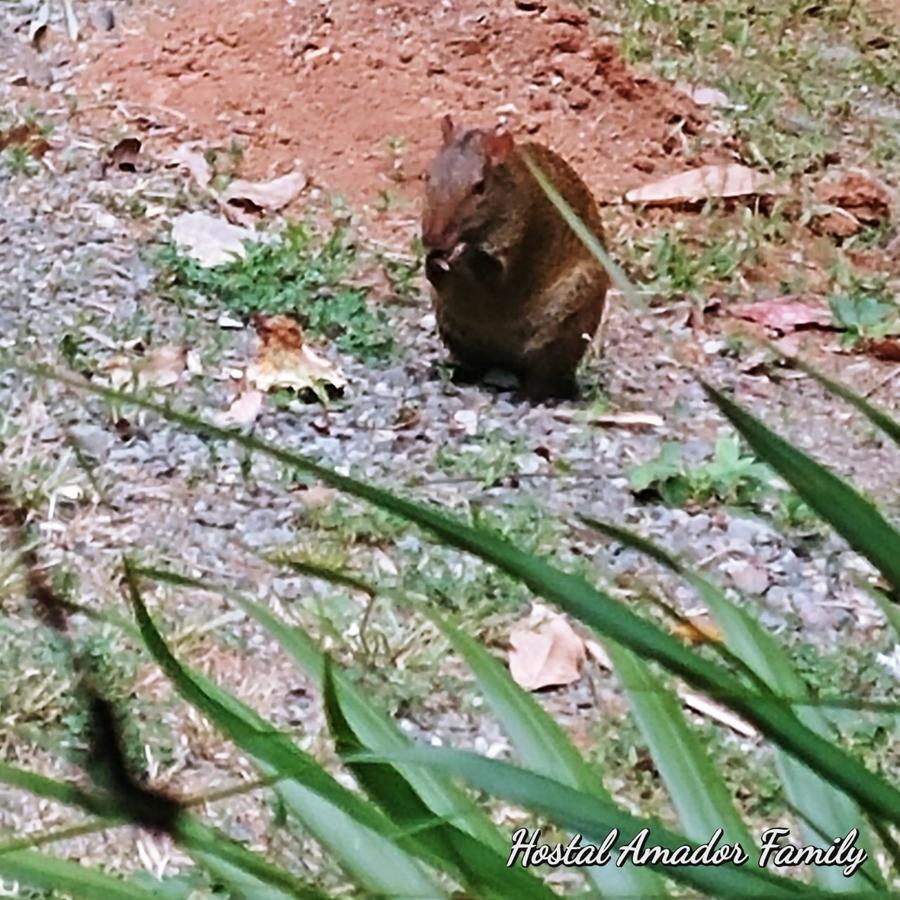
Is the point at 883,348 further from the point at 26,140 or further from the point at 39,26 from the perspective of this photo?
the point at 39,26

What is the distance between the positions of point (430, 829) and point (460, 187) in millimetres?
2765

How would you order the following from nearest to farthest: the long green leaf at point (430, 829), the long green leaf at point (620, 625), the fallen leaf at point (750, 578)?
the long green leaf at point (620, 625), the long green leaf at point (430, 829), the fallen leaf at point (750, 578)

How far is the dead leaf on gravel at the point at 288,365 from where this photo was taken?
3.72 meters

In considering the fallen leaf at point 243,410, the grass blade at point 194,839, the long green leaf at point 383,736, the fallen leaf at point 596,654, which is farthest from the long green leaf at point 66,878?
the fallen leaf at point 243,410

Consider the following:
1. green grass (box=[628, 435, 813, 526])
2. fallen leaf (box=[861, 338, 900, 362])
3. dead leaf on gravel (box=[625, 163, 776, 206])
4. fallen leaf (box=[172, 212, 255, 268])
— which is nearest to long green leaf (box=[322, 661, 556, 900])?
green grass (box=[628, 435, 813, 526])

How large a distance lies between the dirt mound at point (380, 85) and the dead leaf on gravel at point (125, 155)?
0.67 feet

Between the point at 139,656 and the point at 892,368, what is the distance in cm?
216

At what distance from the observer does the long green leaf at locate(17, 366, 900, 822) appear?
966 millimetres

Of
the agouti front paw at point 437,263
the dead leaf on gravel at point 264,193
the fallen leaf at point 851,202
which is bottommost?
the fallen leaf at point 851,202

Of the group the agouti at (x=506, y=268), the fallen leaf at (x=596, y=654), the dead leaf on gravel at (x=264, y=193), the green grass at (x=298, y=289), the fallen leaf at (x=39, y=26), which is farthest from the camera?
the fallen leaf at (x=39, y=26)

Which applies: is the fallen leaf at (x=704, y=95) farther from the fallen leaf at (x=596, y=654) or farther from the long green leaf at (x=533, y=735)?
the long green leaf at (x=533, y=735)

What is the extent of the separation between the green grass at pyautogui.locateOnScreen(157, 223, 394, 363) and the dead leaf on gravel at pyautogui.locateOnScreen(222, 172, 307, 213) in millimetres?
260

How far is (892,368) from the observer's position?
167 inches

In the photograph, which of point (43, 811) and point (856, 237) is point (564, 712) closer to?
point (43, 811)
